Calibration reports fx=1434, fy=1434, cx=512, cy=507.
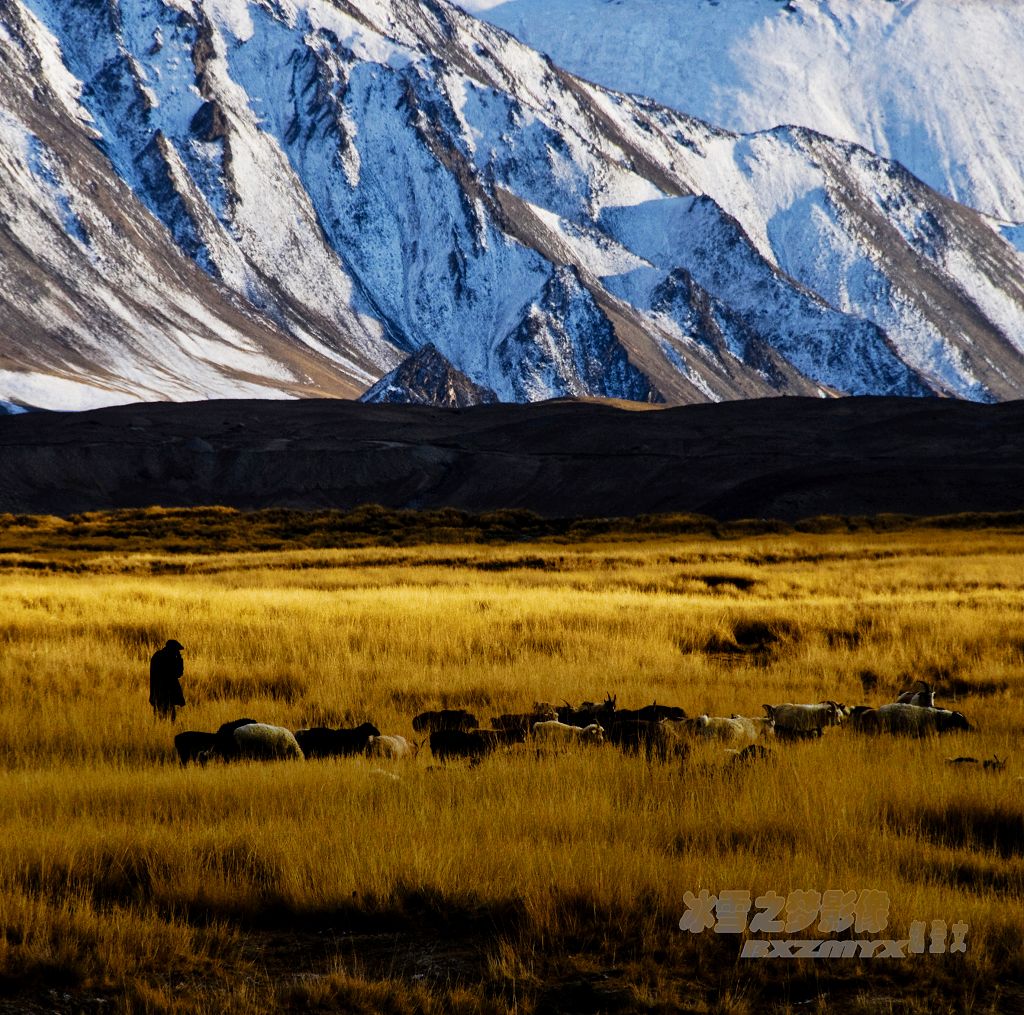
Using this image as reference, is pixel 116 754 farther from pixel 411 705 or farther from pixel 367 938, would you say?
pixel 367 938

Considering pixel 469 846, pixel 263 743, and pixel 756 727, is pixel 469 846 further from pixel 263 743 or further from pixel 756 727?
pixel 756 727

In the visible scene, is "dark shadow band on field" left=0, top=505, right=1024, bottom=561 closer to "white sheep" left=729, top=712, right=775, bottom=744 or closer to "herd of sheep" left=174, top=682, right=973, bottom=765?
"herd of sheep" left=174, top=682, right=973, bottom=765

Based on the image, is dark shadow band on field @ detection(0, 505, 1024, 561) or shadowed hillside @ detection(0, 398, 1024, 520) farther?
shadowed hillside @ detection(0, 398, 1024, 520)

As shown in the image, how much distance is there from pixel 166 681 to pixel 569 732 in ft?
14.8

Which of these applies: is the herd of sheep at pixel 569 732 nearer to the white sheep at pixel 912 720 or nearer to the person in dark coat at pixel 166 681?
the white sheep at pixel 912 720

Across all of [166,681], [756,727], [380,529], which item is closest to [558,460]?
[380,529]

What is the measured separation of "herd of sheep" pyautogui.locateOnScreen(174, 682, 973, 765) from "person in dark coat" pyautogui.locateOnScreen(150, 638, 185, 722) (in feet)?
4.97

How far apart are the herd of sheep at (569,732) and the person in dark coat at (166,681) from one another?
152cm

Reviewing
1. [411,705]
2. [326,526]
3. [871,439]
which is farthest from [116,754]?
[871,439]

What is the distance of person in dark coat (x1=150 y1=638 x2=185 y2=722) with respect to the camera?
14.8m

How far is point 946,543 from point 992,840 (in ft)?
137

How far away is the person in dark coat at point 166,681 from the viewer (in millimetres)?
14750

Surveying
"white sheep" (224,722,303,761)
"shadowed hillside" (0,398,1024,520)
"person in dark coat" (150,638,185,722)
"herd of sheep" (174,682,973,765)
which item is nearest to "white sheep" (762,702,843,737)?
"herd of sheep" (174,682,973,765)

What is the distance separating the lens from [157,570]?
4491 cm
